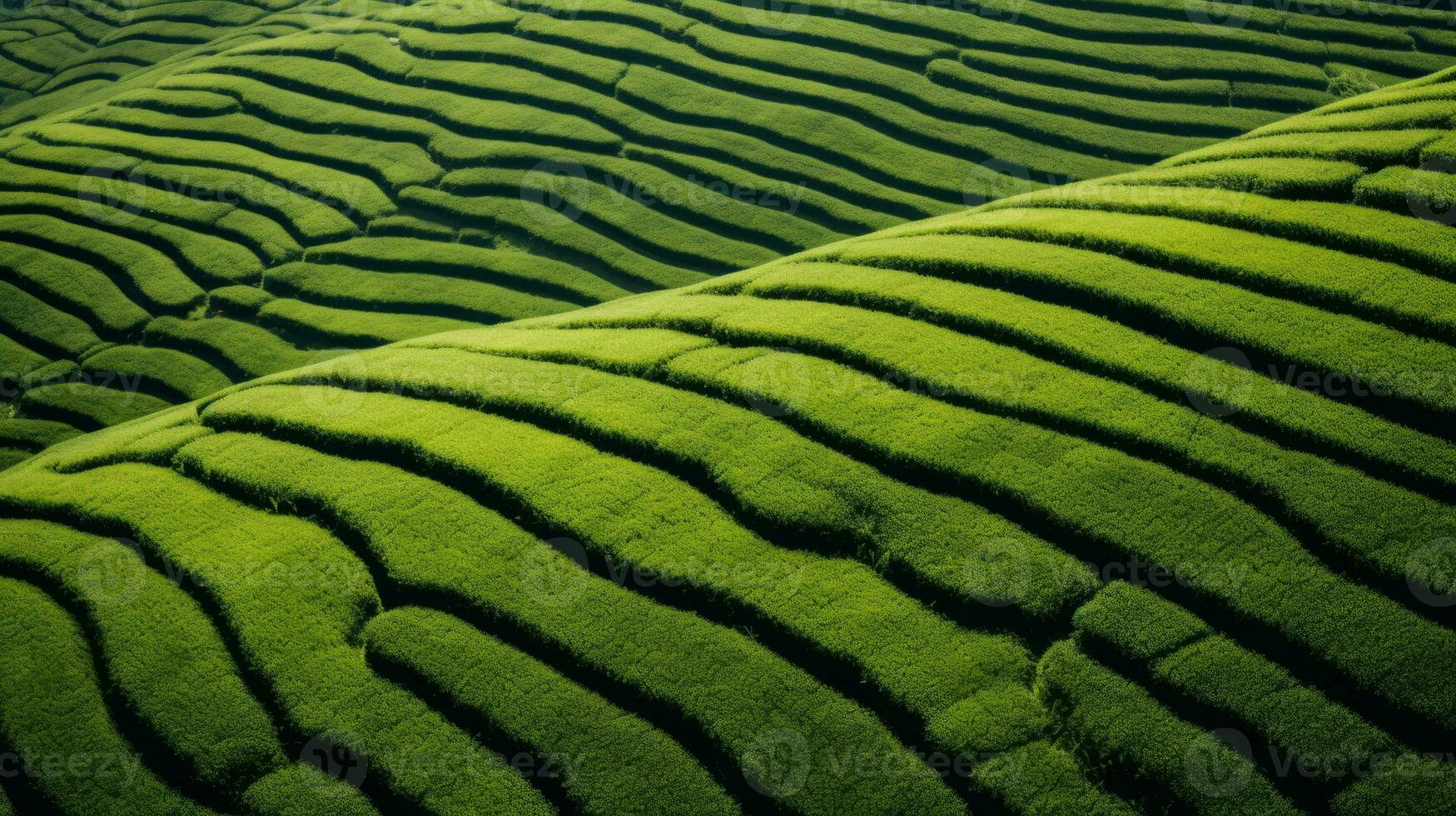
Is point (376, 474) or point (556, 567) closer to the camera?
point (556, 567)

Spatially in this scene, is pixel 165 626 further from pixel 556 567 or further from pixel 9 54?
pixel 9 54

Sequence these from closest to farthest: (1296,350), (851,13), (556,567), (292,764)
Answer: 1. (292,764)
2. (556,567)
3. (1296,350)
4. (851,13)

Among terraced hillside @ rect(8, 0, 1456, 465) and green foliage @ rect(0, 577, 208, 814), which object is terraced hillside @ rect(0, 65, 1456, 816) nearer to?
green foliage @ rect(0, 577, 208, 814)

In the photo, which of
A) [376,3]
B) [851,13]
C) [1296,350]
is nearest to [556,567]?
[1296,350]

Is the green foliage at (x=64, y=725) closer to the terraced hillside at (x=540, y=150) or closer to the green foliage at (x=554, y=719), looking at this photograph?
the green foliage at (x=554, y=719)

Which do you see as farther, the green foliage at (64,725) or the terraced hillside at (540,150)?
the terraced hillside at (540,150)

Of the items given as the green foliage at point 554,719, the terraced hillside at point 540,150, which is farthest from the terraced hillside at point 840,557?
the terraced hillside at point 540,150

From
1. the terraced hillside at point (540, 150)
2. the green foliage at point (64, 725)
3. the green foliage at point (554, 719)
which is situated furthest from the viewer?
the terraced hillside at point (540, 150)
